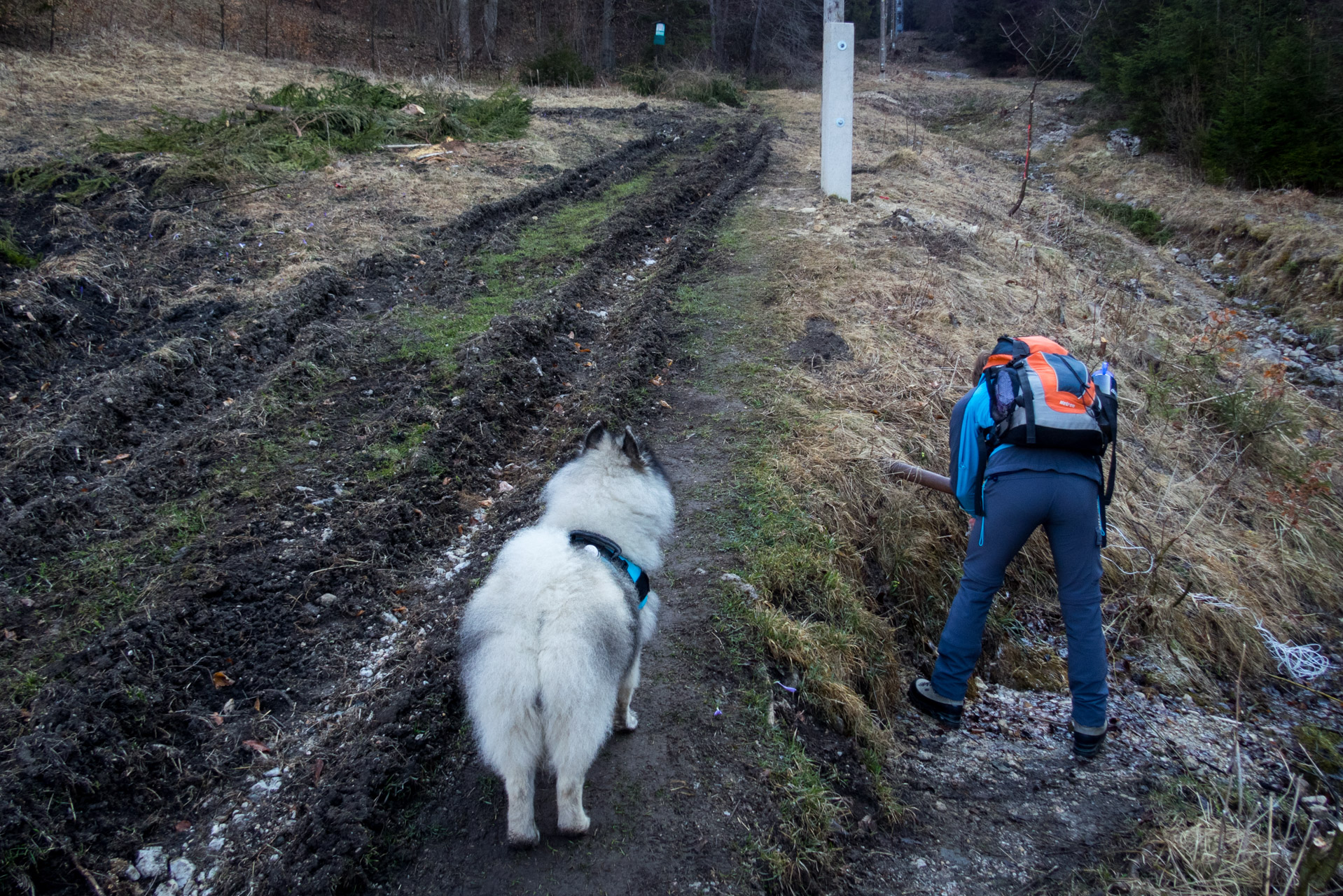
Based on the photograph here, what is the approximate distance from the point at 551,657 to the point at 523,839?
716 mm

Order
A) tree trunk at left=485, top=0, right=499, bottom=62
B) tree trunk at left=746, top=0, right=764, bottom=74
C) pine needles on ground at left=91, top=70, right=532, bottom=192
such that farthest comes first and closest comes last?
tree trunk at left=746, top=0, right=764, bottom=74 → tree trunk at left=485, top=0, right=499, bottom=62 → pine needles on ground at left=91, top=70, right=532, bottom=192

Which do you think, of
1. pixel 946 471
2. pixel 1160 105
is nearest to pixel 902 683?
pixel 946 471

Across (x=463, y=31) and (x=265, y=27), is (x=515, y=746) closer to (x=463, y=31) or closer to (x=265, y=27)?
(x=265, y=27)

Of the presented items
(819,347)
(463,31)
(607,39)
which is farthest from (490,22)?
(819,347)

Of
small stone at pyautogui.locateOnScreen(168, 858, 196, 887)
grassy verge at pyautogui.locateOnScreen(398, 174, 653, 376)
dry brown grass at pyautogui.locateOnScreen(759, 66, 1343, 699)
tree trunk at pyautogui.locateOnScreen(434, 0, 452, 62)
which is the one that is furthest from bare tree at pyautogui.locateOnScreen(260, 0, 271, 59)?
small stone at pyautogui.locateOnScreen(168, 858, 196, 887)

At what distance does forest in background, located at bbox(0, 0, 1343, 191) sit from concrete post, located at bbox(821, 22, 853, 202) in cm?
402

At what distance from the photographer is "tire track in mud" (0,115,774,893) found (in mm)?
2801

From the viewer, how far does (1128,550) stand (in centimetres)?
563

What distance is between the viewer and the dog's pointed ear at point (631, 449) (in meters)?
3.31

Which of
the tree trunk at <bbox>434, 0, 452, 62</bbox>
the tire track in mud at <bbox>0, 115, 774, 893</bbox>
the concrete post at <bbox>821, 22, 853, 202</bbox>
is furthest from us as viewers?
the tree trunk at <bbox>434, 0, 452, 62</bbox>

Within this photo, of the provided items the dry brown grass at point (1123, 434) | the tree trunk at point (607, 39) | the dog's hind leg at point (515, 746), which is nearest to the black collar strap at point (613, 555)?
the dog's hind leg at point (515, 746)

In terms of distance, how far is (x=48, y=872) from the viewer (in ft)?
8.42

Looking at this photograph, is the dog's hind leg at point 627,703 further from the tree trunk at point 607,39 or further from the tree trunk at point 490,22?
the tree trunk at point 607,39

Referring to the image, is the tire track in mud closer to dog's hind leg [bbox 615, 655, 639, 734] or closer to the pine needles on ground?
dog's hind leg [bbox 615, 655, 639, 734]
